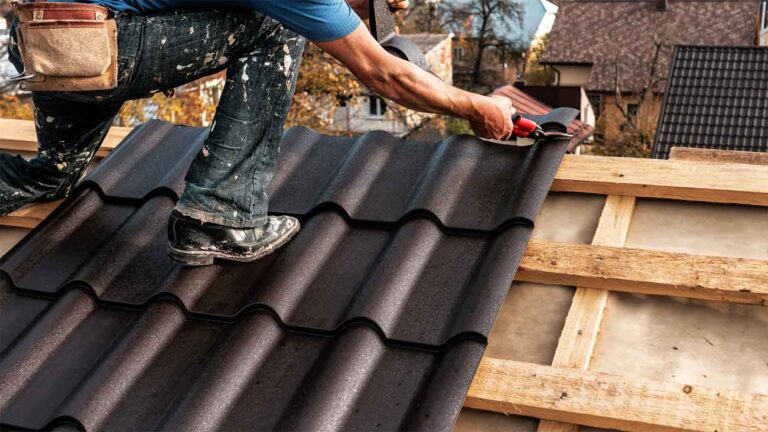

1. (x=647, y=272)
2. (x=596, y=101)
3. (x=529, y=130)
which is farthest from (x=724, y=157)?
(x=596, y=101)

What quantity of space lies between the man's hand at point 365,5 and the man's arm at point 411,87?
1.77 ft

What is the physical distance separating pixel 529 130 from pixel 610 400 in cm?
116

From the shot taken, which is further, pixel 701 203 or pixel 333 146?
pixel 333 146

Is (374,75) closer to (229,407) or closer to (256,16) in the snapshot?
(256,16)

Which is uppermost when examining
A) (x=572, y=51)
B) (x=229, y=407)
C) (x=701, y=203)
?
(x=572, y=51)

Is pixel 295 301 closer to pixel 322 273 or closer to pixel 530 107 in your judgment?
pixel 322 273

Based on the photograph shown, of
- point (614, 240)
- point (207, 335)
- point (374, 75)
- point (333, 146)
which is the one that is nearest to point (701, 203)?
point (614, 240)

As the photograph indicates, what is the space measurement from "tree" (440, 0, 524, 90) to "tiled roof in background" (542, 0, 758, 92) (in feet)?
6.46

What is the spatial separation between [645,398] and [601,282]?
0.48 m

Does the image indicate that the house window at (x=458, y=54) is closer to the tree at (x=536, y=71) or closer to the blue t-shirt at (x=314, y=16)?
the tree at (x=536, y=71)

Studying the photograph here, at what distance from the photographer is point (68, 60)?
7.53ft

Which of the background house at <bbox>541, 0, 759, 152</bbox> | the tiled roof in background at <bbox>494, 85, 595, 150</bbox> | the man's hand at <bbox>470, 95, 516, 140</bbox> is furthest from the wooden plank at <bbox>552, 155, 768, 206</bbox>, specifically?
the background house at <bbox>541, 0, 759, 152</bbox>

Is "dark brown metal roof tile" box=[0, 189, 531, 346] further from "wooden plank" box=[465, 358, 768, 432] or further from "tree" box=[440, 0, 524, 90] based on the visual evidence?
"tree" box=[440, 0, 524, 90]

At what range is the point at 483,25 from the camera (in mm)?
32500
